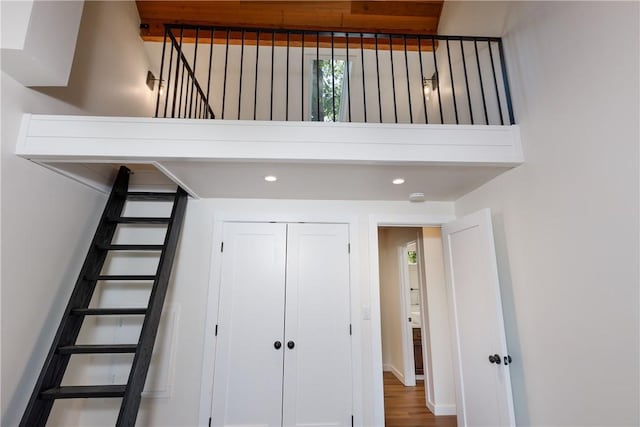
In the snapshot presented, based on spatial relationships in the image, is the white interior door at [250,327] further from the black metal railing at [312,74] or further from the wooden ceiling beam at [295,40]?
the wooden ceiling beam at [295,40]

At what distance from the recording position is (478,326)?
2.40 metres

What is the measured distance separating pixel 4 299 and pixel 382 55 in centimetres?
444

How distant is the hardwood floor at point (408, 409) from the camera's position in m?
3.47

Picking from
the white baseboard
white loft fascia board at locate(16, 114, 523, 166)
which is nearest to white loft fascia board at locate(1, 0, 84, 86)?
white loft fascia board at locate(16, 114, 523, 166)

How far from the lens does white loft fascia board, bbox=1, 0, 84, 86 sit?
1655 mm

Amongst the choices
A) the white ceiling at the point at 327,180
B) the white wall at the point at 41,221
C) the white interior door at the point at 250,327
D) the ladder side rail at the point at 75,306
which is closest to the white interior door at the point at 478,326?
the white ceiling at the point at 327,180

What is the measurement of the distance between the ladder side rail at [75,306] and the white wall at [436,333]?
350 centimetres

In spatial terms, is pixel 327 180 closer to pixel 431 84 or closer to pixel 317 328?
pixel 317 328

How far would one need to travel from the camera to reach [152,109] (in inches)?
152

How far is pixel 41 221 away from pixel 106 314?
776 mm

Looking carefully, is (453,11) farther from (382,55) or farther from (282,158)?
(282,158)

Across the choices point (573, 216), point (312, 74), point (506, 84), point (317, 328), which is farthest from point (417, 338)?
point (312, 74)

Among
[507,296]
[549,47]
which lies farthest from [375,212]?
[549,47]

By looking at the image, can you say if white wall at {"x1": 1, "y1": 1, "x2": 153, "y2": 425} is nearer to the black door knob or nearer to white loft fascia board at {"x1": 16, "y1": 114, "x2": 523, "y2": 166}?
white loft fascia board at {"x1": 16, "y1": 114, "x2": 523, "y2": 166}
